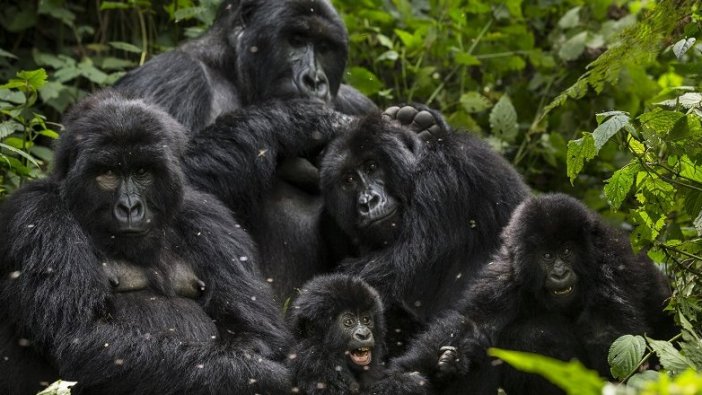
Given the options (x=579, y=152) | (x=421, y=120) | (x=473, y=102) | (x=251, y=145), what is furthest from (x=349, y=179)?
(x=473, y=102)

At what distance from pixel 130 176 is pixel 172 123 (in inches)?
21.1

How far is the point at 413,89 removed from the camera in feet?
25.8

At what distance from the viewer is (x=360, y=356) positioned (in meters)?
4.72

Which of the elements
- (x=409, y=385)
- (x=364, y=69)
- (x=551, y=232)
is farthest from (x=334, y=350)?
(x=364, y=69)

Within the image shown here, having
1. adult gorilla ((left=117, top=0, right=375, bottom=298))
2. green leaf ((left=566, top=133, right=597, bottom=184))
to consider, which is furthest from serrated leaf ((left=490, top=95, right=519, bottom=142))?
green leaf ((left=566, top=133, right=597, bottom=184))

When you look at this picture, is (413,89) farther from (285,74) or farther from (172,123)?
(172,123)

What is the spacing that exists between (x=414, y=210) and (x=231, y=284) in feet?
3.44

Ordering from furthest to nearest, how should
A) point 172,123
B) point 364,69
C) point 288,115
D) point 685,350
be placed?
1. point 364,69
2. point 288,115
3. point 172,123
4. point 685,350

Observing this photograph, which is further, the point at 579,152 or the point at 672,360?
the point at 579,152

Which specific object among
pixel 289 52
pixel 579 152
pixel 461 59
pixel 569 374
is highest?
pixel 569 374

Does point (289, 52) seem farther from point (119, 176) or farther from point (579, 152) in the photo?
point (579, 152)

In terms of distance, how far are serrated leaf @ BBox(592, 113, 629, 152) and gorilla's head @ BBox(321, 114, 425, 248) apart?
152 cm

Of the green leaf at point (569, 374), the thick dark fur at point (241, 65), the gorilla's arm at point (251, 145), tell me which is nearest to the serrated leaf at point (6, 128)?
the thick dark fur at point (241, 65)

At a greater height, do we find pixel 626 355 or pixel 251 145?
pixel 626 355
